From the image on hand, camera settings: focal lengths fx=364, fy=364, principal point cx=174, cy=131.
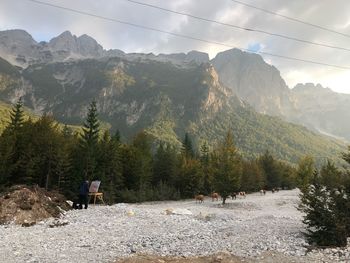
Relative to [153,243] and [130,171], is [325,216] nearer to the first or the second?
[153,243]

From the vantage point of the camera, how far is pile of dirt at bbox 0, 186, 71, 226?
2484 cm

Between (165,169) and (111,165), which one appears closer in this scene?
(111,165)

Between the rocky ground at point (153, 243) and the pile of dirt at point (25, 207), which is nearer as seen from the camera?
the rocky ground at point (153, 243)

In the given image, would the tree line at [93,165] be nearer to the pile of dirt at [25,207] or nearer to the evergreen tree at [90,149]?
the evergreen tree at [90,149]

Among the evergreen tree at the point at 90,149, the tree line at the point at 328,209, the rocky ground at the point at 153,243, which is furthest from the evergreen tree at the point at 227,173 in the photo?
the tree line at the point at 328,209

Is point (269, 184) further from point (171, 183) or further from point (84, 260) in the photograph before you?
point (84, 260)

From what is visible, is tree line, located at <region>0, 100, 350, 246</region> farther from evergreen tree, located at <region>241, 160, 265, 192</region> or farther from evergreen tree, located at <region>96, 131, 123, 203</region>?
evergreen tree, located at <region>241, 160, 265, 192</region>

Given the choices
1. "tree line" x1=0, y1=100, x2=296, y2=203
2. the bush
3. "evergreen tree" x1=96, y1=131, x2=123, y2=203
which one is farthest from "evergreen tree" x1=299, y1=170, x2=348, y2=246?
"evergreen tree" x1=96, y1=131, x2=123, y2=203

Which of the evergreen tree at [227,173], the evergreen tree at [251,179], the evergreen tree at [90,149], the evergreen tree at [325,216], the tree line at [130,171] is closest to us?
the evergreen tree at [325,216]

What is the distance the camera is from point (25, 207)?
1025 inches

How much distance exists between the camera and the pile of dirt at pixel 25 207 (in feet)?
81.5

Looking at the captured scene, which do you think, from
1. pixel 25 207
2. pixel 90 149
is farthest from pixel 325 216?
pixel 90 149

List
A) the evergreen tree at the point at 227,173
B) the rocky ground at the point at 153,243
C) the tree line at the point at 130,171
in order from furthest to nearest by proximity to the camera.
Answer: the evergreen tree at the point at 227,173 → the tree line at the point at 130,171 → the rocky ground at the point at 153,243

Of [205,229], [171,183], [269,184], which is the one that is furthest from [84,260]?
[269,184]
